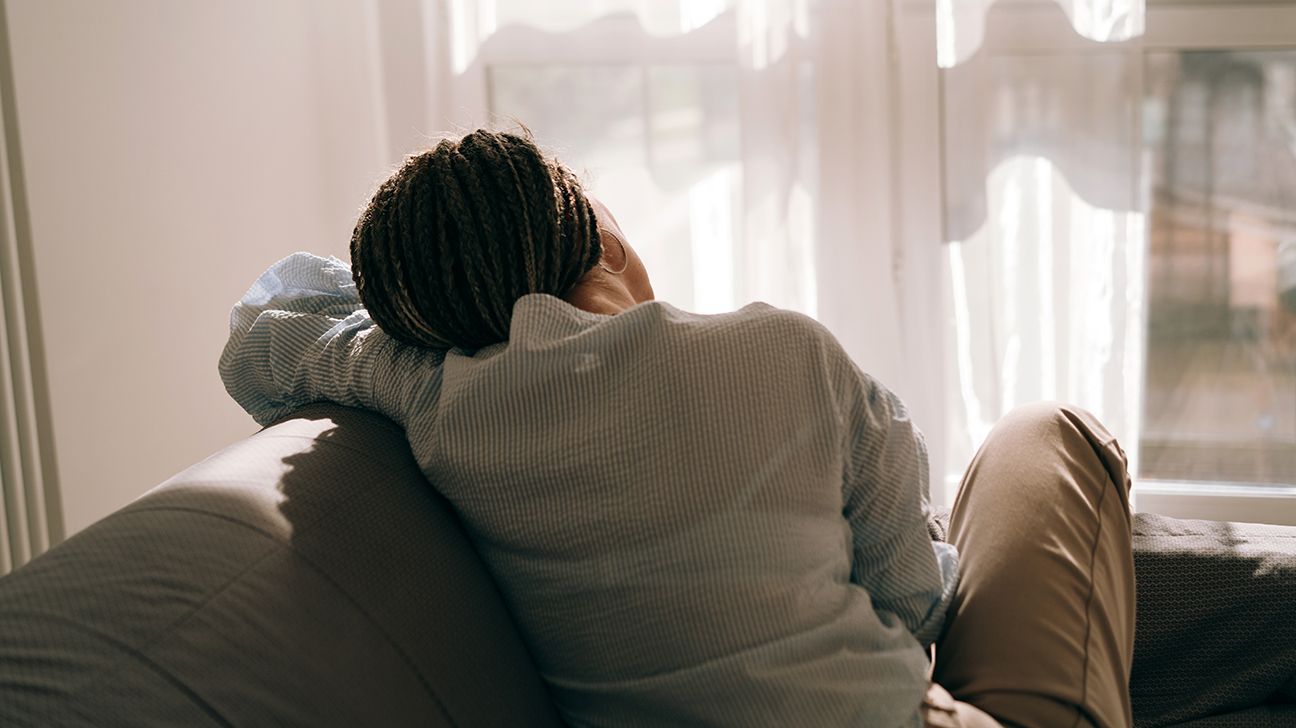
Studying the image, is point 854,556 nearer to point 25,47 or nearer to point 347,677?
point 347,677

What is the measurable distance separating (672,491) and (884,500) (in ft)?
0.66

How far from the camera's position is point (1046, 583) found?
1040 mm

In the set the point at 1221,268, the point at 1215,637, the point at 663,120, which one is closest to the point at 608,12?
the point at 663,120

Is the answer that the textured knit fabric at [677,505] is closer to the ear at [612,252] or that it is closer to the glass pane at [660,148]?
the ear at [612,252]

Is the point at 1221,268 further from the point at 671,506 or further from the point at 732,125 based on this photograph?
the point at 671,506

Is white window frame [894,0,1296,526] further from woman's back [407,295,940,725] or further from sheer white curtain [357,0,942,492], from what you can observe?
woman's back [407,295,940,725]

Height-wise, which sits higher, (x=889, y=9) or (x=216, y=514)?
(x=889, y=9)

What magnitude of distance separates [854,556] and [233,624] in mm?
508

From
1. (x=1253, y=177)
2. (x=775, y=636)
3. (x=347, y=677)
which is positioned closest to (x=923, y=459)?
(x=775, y=636)

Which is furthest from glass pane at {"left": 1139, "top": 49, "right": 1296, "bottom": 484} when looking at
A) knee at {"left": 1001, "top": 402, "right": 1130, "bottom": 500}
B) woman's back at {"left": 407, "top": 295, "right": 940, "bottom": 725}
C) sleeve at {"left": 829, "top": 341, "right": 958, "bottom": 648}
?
woman's back at {"left": 407, "top": 295, "right": 940, "bottom": 725}

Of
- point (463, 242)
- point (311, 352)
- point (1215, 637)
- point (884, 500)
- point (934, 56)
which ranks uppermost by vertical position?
point (934, 56)

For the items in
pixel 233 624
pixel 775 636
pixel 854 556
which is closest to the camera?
pixel 233 624

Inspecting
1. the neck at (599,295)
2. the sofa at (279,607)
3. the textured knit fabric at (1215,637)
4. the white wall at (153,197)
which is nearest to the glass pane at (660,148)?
the white wall at (153,197)

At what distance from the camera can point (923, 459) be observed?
3.41 feet
